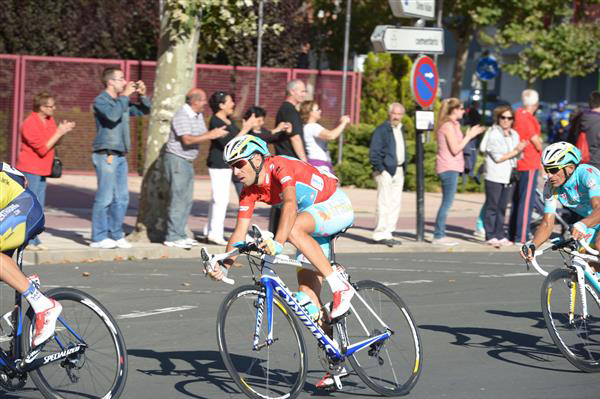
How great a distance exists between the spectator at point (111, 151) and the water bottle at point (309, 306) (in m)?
6.90

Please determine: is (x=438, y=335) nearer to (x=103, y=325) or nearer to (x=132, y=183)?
(x=103, y=325)

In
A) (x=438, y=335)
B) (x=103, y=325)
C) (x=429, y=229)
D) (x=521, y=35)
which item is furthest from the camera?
(x=521, y=35)

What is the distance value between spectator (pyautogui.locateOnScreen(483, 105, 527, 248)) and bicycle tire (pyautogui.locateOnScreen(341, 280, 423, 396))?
9.02 meters

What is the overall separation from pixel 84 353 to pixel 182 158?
25.8 ft

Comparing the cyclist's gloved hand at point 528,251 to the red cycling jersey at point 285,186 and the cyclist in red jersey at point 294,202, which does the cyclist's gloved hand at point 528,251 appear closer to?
the cyclist in red jersey at point 294,202

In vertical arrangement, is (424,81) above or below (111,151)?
above

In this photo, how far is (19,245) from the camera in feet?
22.4

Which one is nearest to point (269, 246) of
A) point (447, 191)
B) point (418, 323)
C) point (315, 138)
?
point (418, 323)

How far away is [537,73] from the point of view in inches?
1689

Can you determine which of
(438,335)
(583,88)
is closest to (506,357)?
(438,335)

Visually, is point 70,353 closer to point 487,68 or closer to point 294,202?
point 294,202

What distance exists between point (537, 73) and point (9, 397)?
37172 mm

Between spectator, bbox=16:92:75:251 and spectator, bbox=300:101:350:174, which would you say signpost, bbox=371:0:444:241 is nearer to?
spectator, bbox=300:101:350:174

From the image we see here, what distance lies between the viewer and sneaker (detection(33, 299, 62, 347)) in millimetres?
6746
